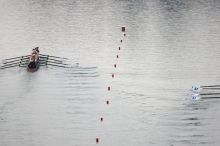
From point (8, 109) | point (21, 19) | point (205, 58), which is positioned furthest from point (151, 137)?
point (21, 19)

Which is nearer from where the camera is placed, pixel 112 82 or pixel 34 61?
pixel 112 82

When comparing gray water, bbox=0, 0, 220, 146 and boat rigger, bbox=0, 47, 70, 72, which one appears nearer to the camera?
gray water, bbox=0, 0, 220, 146

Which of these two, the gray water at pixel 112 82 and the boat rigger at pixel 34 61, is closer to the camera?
the gray water at pixel 112 82

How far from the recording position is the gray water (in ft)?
109

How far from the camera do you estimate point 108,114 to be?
36.8 metres

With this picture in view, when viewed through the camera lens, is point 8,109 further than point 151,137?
Yes

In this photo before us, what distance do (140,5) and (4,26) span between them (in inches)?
1406

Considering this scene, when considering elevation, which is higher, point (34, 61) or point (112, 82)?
point (34, 61)

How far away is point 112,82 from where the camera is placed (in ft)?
146

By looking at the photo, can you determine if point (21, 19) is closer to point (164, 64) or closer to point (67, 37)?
point (67, 37)

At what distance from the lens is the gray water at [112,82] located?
109ft

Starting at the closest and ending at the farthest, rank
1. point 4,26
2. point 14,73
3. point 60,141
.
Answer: point 60,141, point 14,73, point 4,26

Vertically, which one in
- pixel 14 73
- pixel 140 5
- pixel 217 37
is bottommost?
pixel 14 73

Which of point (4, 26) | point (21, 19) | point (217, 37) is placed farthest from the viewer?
point (21, 19)
